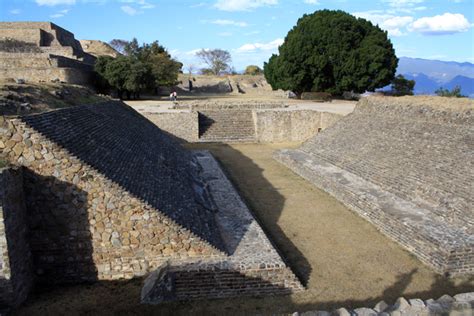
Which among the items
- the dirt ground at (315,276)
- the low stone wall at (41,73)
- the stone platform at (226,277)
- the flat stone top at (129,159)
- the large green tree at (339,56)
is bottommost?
the dirt ground at (315,276)

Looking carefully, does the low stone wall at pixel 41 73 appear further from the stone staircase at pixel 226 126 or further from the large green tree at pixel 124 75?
the stone staircase at pixel 226 126

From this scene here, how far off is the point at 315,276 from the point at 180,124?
15.2 metres

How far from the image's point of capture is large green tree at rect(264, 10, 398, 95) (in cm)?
2762

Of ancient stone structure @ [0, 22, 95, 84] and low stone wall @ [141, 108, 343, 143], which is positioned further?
ancient stone structure @ [0, 22, 95, 84]

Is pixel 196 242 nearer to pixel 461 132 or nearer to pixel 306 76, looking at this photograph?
pixel 461 132

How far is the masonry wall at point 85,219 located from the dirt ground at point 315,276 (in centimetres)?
38

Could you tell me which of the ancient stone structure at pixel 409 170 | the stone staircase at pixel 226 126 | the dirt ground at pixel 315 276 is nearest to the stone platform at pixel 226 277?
the dirt ground at pixel 315 276

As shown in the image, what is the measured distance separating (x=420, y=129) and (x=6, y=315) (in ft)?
39.4

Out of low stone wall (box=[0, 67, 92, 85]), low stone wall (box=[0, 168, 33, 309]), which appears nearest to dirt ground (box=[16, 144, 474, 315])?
low stone wall (box=[0, 168, 33, 309])

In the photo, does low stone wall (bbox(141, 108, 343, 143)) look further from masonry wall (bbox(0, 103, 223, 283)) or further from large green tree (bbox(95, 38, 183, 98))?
masonry wall (bbox(0, 103, 223, 283))

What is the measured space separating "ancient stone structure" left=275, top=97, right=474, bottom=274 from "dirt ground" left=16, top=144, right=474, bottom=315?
41 centimetres

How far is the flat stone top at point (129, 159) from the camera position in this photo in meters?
6.49

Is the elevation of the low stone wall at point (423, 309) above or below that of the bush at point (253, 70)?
below

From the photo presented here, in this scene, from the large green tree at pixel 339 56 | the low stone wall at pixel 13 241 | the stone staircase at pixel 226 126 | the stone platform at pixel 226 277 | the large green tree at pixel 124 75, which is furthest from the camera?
the large green tree at pixel 339 56
